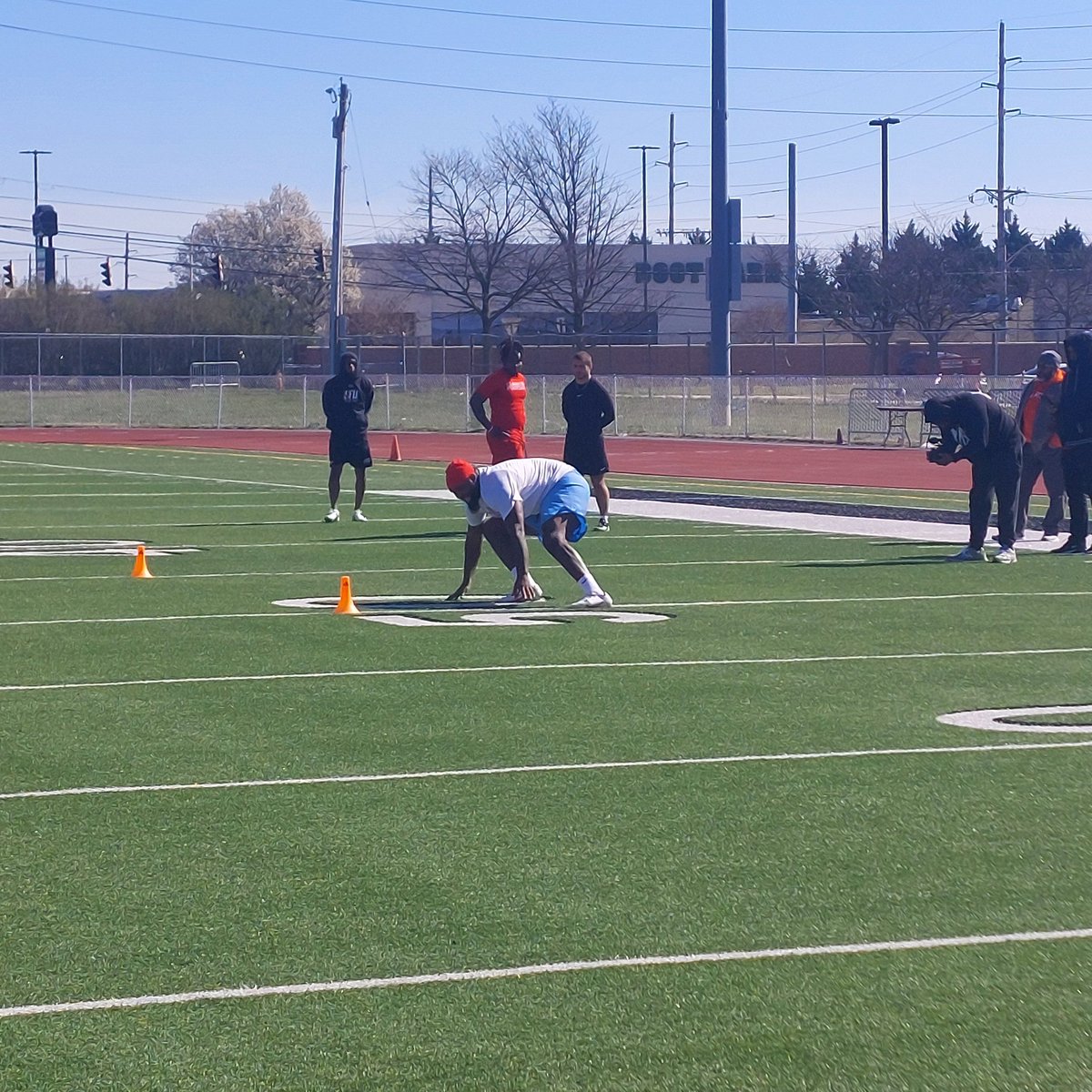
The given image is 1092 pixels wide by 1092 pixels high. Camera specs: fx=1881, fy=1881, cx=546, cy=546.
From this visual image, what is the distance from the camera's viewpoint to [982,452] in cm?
1580

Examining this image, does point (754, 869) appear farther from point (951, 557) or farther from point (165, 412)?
point (165, 412)

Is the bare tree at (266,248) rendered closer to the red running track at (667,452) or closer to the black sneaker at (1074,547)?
the red running track at (667,452)

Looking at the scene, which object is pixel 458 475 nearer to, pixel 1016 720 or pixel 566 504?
pixel 566 504

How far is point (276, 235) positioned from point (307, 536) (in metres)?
98.1

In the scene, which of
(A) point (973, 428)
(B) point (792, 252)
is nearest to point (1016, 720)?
(A) point (973, 428)

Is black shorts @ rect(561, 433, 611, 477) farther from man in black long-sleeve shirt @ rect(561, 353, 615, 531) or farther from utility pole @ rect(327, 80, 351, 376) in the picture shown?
utility pole @ rect(327, 80, 351, 376)

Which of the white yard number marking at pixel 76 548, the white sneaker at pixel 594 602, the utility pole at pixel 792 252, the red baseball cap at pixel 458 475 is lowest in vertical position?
the white yard number marking at pixel 76 548

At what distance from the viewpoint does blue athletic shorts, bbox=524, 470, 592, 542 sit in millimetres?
12141

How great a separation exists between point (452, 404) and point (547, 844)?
155 ft

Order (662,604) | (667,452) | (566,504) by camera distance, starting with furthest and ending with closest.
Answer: (667,452) → (662,604) → (566,504)

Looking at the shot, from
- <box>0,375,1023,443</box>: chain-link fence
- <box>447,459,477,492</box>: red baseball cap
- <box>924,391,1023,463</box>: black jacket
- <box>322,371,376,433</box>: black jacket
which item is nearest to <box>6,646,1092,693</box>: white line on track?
<box>447,459,477,492</box>: red baseball cap

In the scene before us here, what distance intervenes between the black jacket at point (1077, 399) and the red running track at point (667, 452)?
10.4 metres

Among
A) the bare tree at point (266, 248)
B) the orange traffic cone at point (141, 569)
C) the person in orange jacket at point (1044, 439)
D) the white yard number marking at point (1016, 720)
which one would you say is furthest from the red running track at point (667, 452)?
the bare tree at point (266, 248)

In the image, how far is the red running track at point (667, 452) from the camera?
3011 cm
